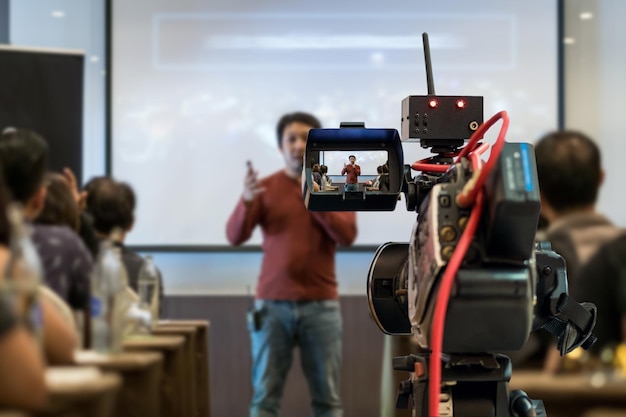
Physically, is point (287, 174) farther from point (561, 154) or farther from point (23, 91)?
point (561, 154)

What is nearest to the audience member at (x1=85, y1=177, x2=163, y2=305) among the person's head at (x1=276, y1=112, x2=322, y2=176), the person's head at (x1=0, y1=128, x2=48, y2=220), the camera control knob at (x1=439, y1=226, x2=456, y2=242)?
the person's head at (x1=276, y1=112, x2=322, y2=176)

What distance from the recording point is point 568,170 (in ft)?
7.15

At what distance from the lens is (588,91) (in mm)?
4668

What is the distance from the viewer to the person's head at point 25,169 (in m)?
0.91

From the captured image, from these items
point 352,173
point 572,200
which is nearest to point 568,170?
point 572,200

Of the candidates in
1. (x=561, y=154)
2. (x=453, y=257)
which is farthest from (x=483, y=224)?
(x=561, y=154)

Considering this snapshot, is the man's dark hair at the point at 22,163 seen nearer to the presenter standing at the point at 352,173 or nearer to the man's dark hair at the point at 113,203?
the presenter standing at the point at 352,173

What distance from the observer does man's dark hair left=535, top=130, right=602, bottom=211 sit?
6.98 ft

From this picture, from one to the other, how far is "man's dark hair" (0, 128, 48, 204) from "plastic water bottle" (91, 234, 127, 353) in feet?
0.60

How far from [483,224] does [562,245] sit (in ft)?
2.58

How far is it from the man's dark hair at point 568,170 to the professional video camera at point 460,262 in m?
0.74

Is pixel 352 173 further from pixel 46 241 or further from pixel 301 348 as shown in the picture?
pixel 301 348

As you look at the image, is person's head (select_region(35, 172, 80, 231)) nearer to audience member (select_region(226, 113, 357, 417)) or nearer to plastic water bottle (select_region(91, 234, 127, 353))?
plastic water bottle (select_region(91, 234, 127, 353))

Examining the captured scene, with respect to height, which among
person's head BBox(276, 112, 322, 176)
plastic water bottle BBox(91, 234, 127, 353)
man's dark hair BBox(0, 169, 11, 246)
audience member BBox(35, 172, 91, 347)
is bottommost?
plastic water bottle BBox(91, 234, 127, 353)
